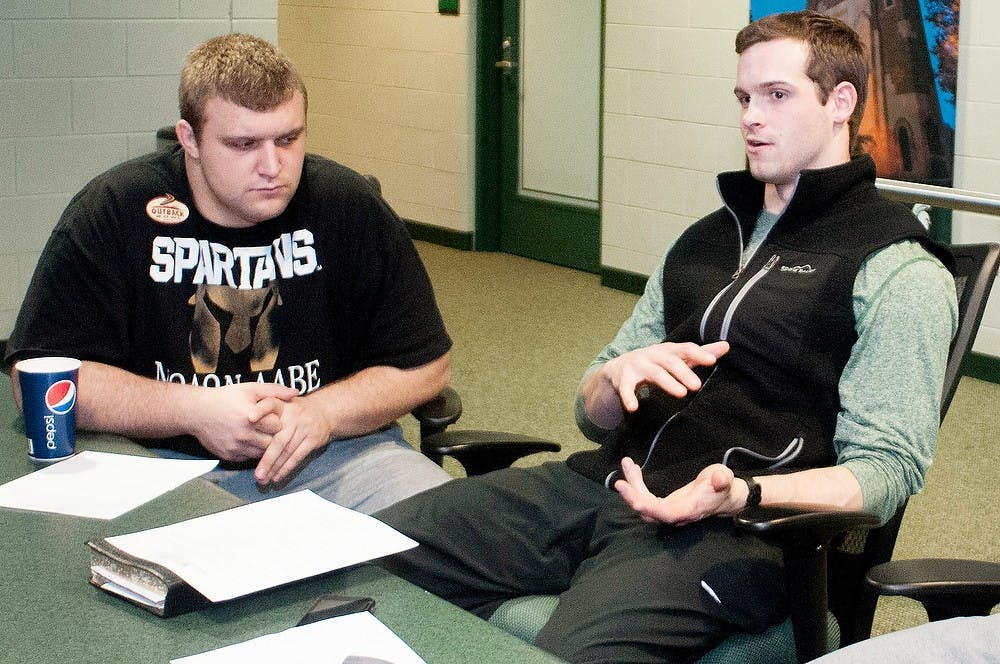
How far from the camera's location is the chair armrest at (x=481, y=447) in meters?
2.02

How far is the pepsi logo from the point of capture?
170 cm

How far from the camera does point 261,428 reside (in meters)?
1.89

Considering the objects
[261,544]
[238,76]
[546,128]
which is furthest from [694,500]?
[546,128]

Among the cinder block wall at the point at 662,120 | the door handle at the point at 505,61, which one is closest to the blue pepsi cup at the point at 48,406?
the cinder block wall at the point at 662,120

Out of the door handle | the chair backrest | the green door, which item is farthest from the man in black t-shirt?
the door handle

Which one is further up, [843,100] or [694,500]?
[843,100]

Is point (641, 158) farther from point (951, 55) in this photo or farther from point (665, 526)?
point (665, 526)

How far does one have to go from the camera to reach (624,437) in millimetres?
1983

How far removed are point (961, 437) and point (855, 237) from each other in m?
2.40

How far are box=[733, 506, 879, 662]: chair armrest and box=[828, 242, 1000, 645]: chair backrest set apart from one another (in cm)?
15

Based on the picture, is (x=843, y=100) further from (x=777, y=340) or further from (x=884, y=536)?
(x=884, y=536)

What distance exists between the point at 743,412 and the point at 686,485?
216mm

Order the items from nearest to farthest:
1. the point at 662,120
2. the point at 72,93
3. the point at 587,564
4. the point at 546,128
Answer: the point at 587,564, the point at 72,93, the point at 662,120, the point at 546,128

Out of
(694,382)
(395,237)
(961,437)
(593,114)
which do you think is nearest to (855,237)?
(694,382)
